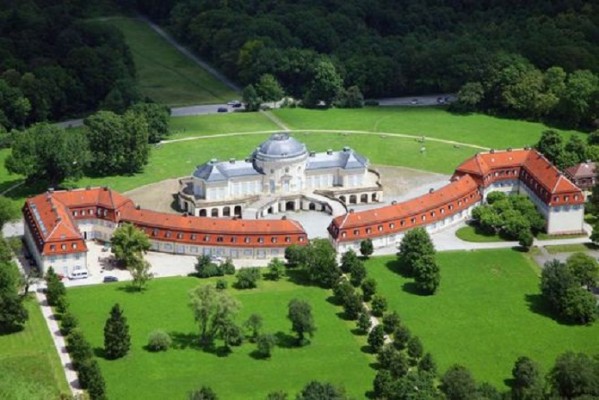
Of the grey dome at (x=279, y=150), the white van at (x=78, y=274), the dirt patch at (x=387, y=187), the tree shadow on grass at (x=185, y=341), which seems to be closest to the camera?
the tree shadow on grass at (x=185, y=341)

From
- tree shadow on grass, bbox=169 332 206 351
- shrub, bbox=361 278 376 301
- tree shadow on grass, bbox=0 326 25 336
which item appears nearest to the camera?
tree shadow on grass, bbox=169 332 206 351

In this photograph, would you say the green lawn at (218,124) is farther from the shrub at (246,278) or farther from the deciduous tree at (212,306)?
the deciduous tree at (212,306)

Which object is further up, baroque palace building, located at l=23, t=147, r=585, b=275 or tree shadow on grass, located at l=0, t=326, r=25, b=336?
baroque palace building, located at l=23, t=147, r=585, b=275

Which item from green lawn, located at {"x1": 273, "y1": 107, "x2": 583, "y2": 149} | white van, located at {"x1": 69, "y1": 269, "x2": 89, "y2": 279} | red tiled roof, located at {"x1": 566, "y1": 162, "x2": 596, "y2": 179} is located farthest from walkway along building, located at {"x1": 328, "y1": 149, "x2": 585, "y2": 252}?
white van, located at {"x1": 69, "y1": 269, "x2": 89, "y2": 279}

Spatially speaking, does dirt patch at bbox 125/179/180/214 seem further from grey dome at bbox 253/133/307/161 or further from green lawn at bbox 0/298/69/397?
green lawn at bbox 0/298/69/397

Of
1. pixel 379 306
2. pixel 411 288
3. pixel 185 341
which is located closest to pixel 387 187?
pixel 411 288

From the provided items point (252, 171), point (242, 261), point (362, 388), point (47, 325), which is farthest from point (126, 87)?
point (362, 388)

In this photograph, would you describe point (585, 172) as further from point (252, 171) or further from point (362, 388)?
point (362, 388)

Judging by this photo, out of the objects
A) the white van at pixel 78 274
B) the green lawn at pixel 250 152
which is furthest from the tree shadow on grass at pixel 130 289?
the green lawn at pixel 250 152
